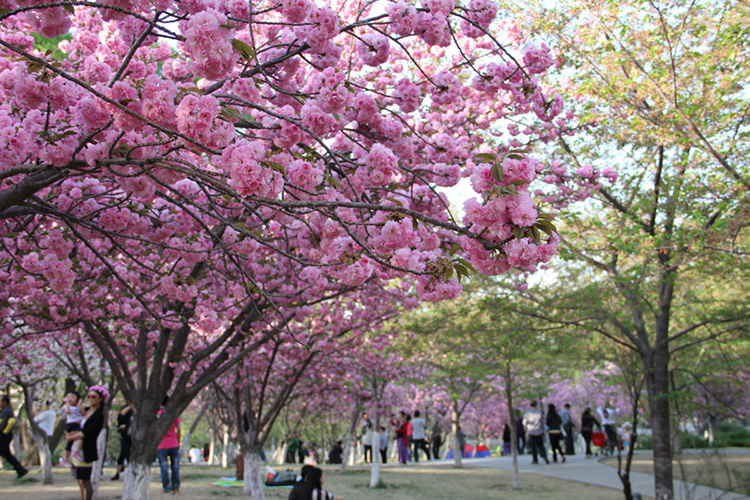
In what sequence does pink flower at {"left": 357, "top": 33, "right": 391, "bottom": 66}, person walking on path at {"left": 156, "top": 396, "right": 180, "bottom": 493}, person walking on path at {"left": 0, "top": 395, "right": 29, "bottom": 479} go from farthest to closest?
person walking on path at {"left": 0, "top": 395, "right": 29, "bottom": 479} → person walking on path at {"left": 156, "top": 396, "right": 180, "bottom": 493} → pink flower at {"left": 357, "top": 33, "right": 391, "bottom": 66}

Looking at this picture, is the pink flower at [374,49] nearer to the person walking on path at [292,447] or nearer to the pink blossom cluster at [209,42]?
the pink blossom cluster at [209,42]

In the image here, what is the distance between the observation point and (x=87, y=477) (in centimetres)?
688

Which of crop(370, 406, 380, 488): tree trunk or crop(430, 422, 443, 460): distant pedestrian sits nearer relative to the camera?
crop(370, 406, 380, 488): tree trunk

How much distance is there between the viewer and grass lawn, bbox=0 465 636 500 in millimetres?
9746

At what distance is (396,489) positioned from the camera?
1166 centimetres

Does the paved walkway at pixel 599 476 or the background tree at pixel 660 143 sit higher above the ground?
the background tree at pixel 660 143

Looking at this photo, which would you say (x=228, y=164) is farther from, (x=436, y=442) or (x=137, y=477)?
(x=436, y=442)

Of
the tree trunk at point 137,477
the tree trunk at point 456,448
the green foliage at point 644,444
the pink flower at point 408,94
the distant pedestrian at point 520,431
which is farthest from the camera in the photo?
the green foliage at point 644,444

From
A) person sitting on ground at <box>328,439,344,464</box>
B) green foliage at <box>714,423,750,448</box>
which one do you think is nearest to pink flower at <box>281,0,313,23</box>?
person sitting on ground at <box>328,439,344,464</box>

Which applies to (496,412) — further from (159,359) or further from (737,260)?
(159,359)

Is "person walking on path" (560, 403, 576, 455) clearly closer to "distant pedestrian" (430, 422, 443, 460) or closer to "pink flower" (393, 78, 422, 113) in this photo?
"distant pedestrian" (430, 422, 443, 460)

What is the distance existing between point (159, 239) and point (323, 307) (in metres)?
4.76

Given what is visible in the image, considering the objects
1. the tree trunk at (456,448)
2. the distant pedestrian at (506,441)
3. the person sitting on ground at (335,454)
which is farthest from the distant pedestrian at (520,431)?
the person sitting on ground at (335,454)

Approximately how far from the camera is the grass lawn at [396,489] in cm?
975
